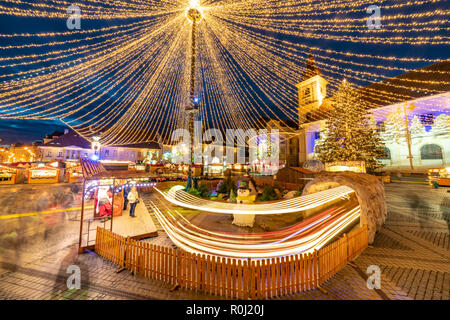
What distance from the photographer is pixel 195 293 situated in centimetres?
430

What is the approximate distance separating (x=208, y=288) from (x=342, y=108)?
79.8ft

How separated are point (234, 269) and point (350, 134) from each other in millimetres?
22727

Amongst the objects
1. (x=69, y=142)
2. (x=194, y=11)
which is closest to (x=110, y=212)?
(x=194, y=11)

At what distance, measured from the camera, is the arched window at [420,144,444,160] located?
23.4 metres

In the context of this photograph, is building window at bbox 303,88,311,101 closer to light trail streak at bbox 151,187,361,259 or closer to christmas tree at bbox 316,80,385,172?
christmas tree at bbox 316,80,385,172

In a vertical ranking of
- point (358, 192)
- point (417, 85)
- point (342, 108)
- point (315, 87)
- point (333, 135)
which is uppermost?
point (315, 87)

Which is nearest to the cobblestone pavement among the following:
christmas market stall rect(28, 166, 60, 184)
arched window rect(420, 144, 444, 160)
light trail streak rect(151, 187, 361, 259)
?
light trail streak rect(151, 187, 361, 259)

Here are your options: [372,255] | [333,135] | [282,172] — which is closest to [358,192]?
[372,255]

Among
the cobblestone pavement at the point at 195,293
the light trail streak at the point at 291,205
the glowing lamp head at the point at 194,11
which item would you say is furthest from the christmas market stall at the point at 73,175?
the glowing lamp head at the point at 194,11

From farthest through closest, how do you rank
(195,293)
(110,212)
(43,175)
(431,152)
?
(431,152) → (43,175) → (110,212) → (195,293)

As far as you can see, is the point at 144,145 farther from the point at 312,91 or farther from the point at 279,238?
the point at 279,238

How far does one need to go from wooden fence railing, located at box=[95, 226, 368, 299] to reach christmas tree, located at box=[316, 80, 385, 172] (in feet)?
61.7
